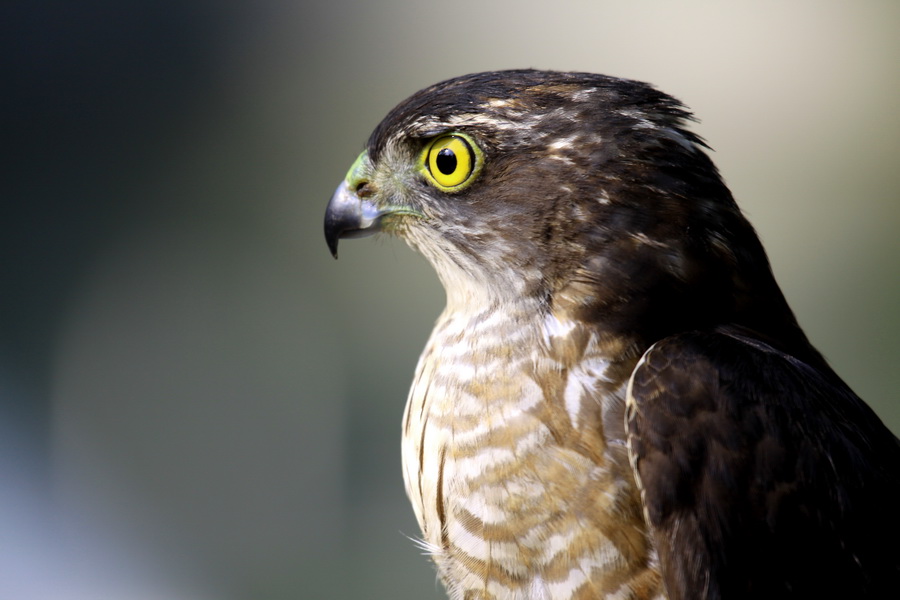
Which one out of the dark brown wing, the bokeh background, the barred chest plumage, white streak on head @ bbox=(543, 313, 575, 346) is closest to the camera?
the dark brown wing

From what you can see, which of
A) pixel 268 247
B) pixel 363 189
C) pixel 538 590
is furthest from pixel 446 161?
pixel 268 247

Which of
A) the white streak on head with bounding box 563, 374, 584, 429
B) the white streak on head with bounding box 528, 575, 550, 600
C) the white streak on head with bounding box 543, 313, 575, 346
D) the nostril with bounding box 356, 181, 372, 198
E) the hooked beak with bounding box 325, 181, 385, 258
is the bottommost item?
the white streak on head with bounding box 528, 575, 550, 600

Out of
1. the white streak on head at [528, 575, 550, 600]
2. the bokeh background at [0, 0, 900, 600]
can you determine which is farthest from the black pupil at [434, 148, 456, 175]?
the bokeh background at [0, 0, 900, 600]

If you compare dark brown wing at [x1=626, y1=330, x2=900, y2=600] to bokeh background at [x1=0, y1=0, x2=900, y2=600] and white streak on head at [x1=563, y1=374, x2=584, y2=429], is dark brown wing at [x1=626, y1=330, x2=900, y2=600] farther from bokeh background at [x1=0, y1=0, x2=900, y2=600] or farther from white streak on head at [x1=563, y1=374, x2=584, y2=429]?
bokeh background at [x1=0, y1=0, x2=900, y2=600]

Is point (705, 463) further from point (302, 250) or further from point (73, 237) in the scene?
point (73, 237)

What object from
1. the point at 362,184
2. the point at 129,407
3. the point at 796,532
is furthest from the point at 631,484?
the point at 129,407

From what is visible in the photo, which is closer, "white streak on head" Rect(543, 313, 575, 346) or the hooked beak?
"white streak on head" Rect(543, 313, 575, 346)
